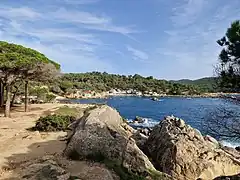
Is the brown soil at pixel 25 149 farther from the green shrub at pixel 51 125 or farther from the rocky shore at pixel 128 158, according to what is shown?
the green shrub at pixel 51 125

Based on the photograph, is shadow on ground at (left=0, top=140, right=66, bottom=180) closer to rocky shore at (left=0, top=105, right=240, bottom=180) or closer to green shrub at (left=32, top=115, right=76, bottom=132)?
rocky shore at (left=0, top=105, right=240, bottom=180)

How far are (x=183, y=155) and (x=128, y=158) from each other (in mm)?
2752

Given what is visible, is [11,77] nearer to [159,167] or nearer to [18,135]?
[18,135]

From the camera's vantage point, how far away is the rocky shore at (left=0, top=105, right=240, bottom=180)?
10.1 meters

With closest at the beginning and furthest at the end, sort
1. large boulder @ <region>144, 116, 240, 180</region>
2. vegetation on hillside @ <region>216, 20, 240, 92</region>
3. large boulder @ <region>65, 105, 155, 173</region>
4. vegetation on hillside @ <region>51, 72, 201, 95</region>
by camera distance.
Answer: vegetation on hillside @ <region>216, 20, 240, 92</region> < large boulder @ <region>65, 105, 155, 173</region> < large boulder @ <region>144, 116, 240, 180</region> < vegetation on hillside @ <region>51, 72, 201, 95</region>

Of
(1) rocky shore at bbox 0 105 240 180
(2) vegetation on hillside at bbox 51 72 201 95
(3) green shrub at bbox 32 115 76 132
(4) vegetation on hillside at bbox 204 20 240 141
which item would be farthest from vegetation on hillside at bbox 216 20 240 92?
(2) vegetation on hillside at bbox 51 72 201 95

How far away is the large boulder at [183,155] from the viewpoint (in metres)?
12.8

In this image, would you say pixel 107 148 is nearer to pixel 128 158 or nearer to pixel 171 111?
pixel 128 158

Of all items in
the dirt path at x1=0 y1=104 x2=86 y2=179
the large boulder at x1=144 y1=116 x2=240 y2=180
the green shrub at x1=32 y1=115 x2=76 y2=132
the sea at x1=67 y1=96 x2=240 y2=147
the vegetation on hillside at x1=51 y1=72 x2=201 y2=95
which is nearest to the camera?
the dirt path at x1=0 y1=104 x2=86 y2=179

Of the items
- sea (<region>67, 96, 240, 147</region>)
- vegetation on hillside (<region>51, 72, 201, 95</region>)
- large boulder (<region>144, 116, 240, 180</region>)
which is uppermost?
vegetation on hillside (<region>51, 72, 201, 95</region>)

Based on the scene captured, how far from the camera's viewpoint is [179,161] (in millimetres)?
12805

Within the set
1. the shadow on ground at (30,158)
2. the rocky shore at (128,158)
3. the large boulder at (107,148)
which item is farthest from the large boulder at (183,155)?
the shadow on ground at (30,158)

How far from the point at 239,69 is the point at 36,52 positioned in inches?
755

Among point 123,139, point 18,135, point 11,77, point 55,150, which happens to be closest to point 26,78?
point 11,77
